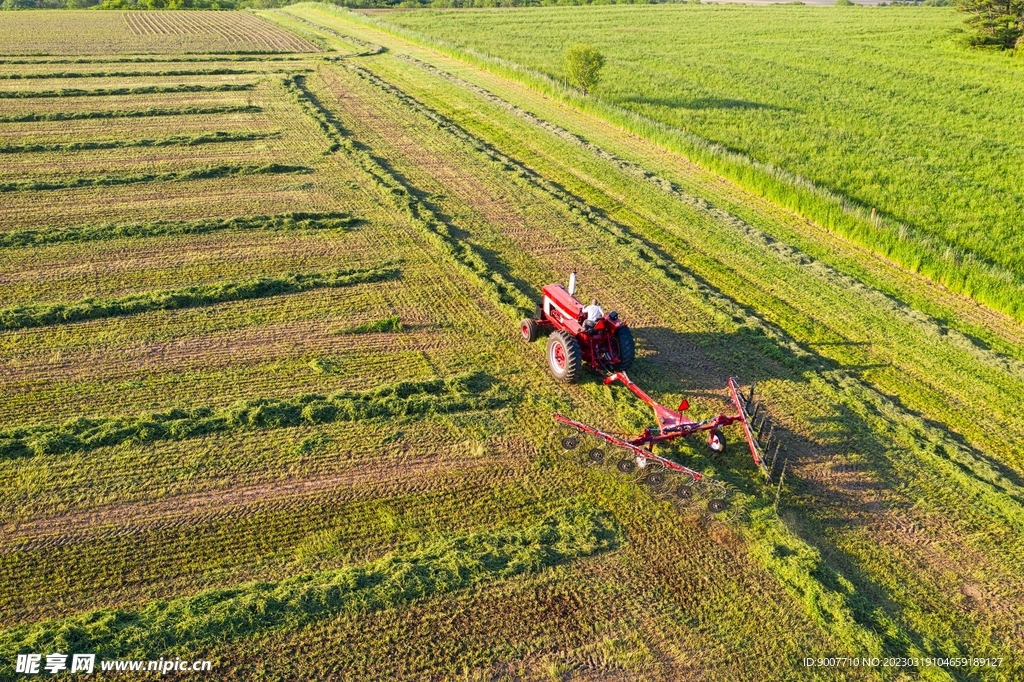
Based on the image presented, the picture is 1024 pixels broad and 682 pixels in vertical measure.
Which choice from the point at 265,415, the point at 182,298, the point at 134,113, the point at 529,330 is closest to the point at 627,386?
the point at 529,330

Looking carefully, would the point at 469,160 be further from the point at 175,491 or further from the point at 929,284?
the point at 175,491

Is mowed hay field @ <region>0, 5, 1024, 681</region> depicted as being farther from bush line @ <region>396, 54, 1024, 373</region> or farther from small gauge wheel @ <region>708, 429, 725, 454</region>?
small gauge wheel @ <region>708, 429, 725, 454</region>

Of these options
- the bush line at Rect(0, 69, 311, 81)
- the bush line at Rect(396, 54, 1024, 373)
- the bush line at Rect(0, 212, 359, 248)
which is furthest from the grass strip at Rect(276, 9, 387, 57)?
the bush line at Rect(0, 212, 359, 248)

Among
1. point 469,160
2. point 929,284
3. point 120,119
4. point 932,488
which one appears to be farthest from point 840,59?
point 932,488

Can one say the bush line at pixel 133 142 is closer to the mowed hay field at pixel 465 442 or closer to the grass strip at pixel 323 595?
the mowed hay field at pixel 465 442

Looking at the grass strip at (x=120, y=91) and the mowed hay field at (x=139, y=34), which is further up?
the mowed hay field at (x=139, y=34)

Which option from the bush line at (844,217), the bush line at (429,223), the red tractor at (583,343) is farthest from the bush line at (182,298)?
the bush line at (844,217)
